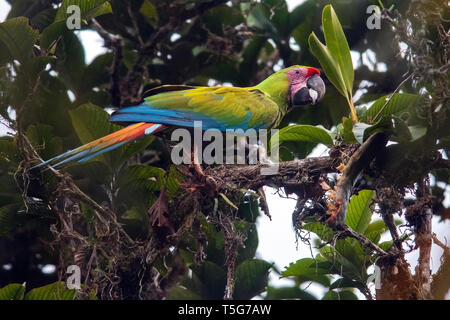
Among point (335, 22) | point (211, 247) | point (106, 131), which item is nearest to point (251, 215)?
point (211, 247)

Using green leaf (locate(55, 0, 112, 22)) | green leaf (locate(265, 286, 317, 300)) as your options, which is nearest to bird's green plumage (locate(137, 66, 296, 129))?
green leaf (locate(55, 0, 112, 22))

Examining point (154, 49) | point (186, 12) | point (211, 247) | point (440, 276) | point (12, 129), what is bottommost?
point (440, 276)

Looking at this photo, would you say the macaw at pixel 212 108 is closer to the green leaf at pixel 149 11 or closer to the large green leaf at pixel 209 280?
the large green leaf at pixel 209 280

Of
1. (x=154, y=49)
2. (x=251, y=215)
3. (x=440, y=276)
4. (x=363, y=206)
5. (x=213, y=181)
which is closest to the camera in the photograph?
(x=440, y=276)

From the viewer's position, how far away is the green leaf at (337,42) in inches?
130

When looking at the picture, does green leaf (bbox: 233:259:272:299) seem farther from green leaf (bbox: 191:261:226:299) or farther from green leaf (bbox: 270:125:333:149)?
green leaf (bbox: 270:125:333:149)

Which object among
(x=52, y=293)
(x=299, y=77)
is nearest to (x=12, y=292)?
(x=52, y=293)

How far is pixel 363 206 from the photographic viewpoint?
371 centimetres

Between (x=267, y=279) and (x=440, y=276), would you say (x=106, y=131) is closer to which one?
(x=267, y=279)

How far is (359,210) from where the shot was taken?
12.2ft

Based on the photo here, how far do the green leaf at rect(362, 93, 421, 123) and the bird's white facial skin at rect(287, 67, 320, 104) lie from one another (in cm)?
87

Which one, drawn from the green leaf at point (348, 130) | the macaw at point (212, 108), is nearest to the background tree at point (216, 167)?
the green leaf at point (348, 130)

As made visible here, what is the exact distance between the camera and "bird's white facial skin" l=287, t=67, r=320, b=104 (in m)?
4.18

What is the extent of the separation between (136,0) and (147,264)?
2188 mm
